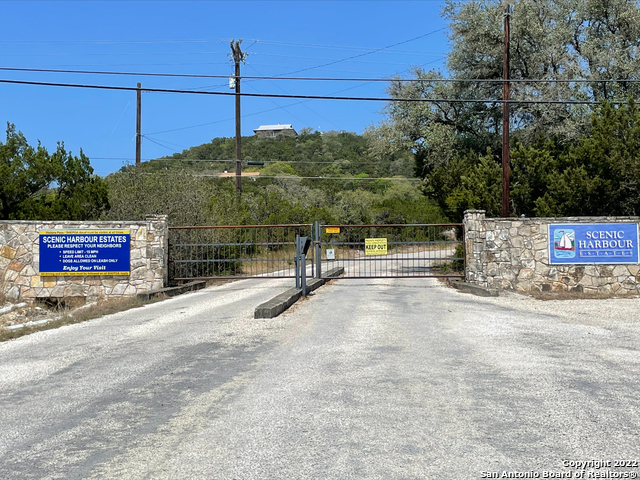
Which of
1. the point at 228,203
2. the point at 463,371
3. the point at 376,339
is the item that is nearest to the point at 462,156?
the point at 228,203

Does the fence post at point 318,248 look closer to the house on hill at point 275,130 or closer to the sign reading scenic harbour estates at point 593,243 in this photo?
the sign reading scenic harbour estates at point 593,243

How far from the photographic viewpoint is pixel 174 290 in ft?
58.4

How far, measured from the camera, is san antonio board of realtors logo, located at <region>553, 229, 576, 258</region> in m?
17.1

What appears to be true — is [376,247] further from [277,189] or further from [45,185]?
[277,189]

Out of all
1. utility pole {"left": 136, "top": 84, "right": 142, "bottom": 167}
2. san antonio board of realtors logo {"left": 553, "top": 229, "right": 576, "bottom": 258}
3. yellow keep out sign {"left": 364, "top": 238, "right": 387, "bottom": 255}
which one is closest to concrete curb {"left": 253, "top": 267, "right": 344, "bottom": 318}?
yellow keep out sign {"left": 364, "top": 238, "right": 387, "bottom": 255}

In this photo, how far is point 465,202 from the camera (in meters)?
22.5

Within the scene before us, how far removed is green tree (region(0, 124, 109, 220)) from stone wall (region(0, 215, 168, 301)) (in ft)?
8.38

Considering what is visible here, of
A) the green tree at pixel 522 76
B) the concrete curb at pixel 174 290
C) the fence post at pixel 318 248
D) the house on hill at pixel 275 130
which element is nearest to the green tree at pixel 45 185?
the concrete curb at pixel 174 290

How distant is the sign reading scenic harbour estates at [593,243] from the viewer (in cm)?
1698

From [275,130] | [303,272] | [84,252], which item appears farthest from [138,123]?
[275,130]

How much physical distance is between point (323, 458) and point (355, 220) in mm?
50240

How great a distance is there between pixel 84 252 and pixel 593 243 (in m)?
15.1

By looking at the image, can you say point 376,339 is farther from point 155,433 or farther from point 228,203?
point 228,203

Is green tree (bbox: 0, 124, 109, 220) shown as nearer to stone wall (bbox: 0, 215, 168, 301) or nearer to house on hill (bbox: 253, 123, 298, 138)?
stone wall (bbox: 0, 215, 168, 301)
